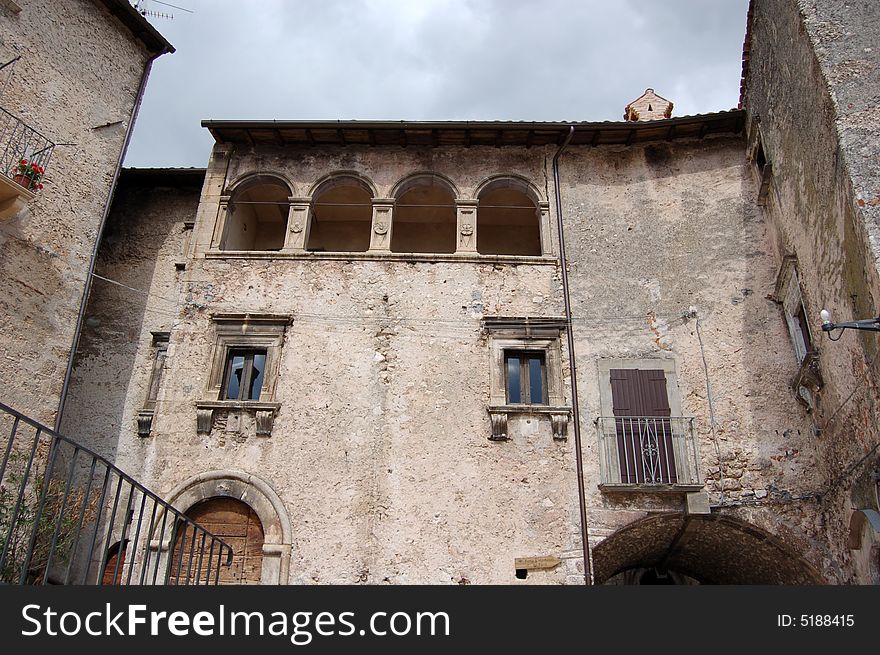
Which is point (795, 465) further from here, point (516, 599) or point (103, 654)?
point (103, 654)

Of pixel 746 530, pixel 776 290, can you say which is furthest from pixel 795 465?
pixel 776 290

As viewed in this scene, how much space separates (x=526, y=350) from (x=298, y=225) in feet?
15.2

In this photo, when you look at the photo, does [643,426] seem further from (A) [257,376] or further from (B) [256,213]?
(B) [256,213]

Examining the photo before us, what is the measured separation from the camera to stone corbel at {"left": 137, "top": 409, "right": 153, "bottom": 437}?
38.8 feet

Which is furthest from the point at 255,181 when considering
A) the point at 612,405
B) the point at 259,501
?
the point at 612,405

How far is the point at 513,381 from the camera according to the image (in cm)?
1201

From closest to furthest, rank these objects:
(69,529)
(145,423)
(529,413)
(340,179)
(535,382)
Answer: (69,529), (529,413), (145,423), (535,382), (340,179)

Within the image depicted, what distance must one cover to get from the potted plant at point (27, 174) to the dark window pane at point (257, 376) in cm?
403

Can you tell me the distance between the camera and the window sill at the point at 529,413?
37.1 feet

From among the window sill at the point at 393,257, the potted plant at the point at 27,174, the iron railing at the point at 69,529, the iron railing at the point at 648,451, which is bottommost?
the iron railing at the point at 69,529

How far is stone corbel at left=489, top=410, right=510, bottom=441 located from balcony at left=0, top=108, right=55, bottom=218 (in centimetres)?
730

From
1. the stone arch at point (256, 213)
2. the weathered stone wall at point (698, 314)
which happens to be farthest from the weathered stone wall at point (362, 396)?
the weathered stone wall at point (698, 314)

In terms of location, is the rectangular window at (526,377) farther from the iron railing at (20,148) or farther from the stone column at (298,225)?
the iron railing at (20,148)

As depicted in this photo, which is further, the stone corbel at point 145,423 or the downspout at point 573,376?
the stone corbel at point 145,423
